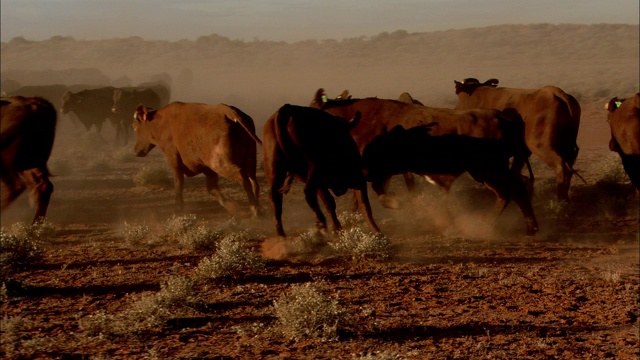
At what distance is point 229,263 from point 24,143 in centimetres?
404

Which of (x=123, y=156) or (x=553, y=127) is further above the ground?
(x=553, y=127)

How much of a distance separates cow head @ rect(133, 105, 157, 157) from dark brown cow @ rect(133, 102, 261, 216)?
0.06 feet

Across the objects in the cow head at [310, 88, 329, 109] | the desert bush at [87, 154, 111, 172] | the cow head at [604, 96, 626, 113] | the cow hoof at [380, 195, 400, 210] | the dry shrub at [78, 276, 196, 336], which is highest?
the cow head at [604, 96, 626, 113]

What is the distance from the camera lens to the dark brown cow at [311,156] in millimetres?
8602

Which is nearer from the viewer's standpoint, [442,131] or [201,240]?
[201,240]

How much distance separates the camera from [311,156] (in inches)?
343

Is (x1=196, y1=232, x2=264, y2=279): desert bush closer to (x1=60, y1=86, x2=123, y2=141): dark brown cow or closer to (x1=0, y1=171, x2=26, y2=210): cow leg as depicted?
(x1=0, y1=171, x2=26, y2=210): cow leg

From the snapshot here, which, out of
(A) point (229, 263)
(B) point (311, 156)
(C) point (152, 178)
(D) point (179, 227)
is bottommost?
(C) point (152, 178)

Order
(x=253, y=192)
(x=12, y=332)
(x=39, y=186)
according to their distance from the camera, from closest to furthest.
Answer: (x=12, y=332), (x=39, y=186), (x=253, y=192)

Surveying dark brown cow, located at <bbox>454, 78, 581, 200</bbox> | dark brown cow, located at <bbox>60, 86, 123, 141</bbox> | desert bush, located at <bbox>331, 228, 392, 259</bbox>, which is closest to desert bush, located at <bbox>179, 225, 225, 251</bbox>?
desert bush, located at <bbox>331, 228, 392, 259</bbox>

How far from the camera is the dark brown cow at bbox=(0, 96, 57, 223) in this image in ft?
30.0

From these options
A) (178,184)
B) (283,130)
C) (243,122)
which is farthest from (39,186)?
(283,130)

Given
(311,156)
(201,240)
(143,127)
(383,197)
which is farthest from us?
(143,127)

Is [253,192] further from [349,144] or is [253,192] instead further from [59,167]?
[59,167]
